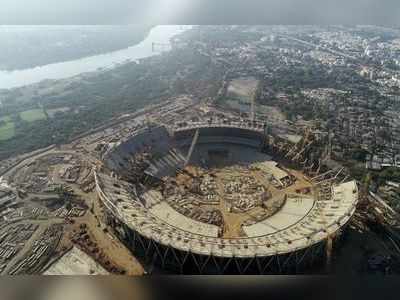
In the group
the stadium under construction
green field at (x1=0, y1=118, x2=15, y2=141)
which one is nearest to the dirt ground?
the stadium under construction

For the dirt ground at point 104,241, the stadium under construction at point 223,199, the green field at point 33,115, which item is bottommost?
the green field at point 33,115

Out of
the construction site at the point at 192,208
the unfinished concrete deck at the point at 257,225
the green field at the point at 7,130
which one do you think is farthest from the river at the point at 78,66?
the unfinished concrete deck at the point at 257,225

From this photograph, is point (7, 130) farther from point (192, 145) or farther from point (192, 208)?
point (192, 208)

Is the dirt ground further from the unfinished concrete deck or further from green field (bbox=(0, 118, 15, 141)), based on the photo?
green field (bbox=(0, 118, 15, 141))

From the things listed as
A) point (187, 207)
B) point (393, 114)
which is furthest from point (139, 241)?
point (393, 114)

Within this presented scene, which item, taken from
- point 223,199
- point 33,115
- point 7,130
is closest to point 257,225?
point 223,199

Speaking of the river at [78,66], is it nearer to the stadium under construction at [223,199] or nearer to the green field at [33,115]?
the green field at [33,115]
